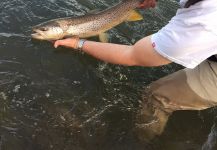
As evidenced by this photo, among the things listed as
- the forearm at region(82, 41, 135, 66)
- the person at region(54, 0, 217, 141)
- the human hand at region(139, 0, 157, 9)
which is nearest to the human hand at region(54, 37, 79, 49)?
the person at region(54, 0, 217, 141)

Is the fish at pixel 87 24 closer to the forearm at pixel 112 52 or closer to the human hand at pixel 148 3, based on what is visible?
the human hand at pixel 148 3

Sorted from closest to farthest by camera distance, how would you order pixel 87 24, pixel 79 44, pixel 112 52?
pixel 112 52 < pixel 79 44 < pixel 87 24

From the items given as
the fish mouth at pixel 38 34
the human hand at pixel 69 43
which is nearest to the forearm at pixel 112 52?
the human hand at pixel 69 43

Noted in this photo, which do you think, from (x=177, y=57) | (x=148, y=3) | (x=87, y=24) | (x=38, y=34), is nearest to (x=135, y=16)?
(x=148, y=3)

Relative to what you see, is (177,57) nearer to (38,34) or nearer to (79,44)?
(79,44)

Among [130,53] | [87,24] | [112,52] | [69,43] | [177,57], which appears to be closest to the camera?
[177,57]
